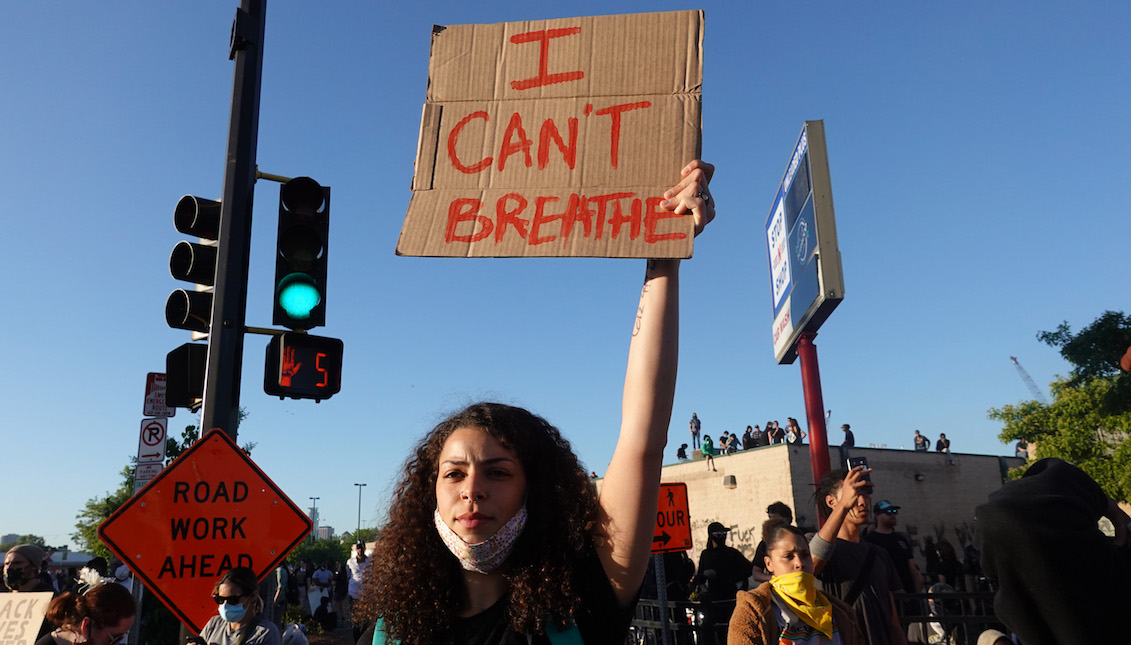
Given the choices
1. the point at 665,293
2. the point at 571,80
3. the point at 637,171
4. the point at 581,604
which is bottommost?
the point at 581,604

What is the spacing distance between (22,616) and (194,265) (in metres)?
3.02

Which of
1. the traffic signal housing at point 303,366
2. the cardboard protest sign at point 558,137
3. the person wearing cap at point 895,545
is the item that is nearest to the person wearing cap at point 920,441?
the person wearing cap at point 895,545

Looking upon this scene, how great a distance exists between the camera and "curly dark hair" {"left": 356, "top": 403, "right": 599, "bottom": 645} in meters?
2.00

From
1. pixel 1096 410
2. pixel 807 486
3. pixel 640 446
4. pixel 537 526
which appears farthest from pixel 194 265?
pixel 1096 410

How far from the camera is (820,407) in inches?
546


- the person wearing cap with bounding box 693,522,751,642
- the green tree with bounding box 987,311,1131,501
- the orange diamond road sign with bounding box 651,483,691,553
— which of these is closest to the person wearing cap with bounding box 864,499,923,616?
the person wearing cap with bounding box 693,522,751,642

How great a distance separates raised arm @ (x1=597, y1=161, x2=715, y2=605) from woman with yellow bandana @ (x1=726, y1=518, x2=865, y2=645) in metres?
2.80

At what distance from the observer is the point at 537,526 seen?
2.12 m

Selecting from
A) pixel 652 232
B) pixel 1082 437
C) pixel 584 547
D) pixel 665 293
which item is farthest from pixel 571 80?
pixel 1082 437

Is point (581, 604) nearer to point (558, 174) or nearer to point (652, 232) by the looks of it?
point (652, 232)

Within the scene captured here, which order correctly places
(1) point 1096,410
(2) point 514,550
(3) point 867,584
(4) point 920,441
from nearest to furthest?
(2) point 514,550
(3) point 867,584
(4) point 920,441
(1) point 1096,410

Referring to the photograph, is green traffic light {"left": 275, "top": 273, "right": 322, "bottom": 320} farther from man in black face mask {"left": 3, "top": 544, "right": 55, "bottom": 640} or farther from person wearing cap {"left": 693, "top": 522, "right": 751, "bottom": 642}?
person wearing cap {"left": 693, "top": 522, "right": 751, "bottom": 642}

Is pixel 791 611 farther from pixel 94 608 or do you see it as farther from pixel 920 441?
pixel 920 441

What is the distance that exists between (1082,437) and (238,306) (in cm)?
4358
